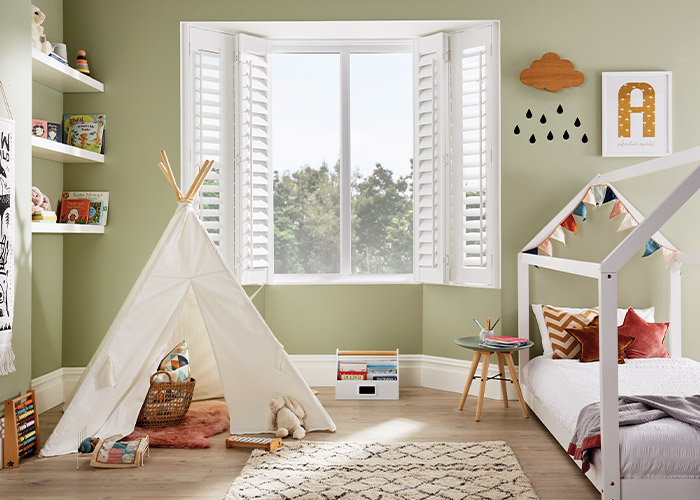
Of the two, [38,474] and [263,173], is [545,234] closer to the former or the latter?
[263,173]

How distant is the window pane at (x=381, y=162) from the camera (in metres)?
4.38

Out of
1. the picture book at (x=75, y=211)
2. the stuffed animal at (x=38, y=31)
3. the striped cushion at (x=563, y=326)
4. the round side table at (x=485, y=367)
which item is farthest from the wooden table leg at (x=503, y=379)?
the stuffed animal at (x=38, y=31)

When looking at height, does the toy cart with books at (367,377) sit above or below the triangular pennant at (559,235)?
below

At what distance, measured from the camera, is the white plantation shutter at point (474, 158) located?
3.89 meters

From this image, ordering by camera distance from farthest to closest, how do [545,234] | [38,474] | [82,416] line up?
[545,234] < [82,416] < [38,474]

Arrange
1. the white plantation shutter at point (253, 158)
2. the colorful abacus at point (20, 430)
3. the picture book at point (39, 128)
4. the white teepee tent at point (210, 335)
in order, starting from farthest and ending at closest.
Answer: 1. the white plantation shutter at point (253, 158)
2. the picture book at point (39, 128)
3. the white teepee tent at point (210, 335)
4. the colorful abacus at point (20, 430)

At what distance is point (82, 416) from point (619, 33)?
12.5 ft

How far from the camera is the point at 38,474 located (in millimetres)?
2615

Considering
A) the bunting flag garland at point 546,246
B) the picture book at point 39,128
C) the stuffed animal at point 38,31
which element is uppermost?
the stuffed animal at point 38,31

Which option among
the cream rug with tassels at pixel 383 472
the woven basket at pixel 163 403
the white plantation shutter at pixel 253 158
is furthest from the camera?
the white plantation shutter at pixel 253 158

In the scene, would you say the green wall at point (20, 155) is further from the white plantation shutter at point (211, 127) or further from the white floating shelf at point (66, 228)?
the white plantation shutter at point (211, 127)

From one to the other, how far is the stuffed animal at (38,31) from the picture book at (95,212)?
946 millimetres

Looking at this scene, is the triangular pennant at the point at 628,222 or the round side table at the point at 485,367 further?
the triangular pennant at the point at 628,222

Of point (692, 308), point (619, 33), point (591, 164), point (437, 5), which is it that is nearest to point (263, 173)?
point (437, 5)
